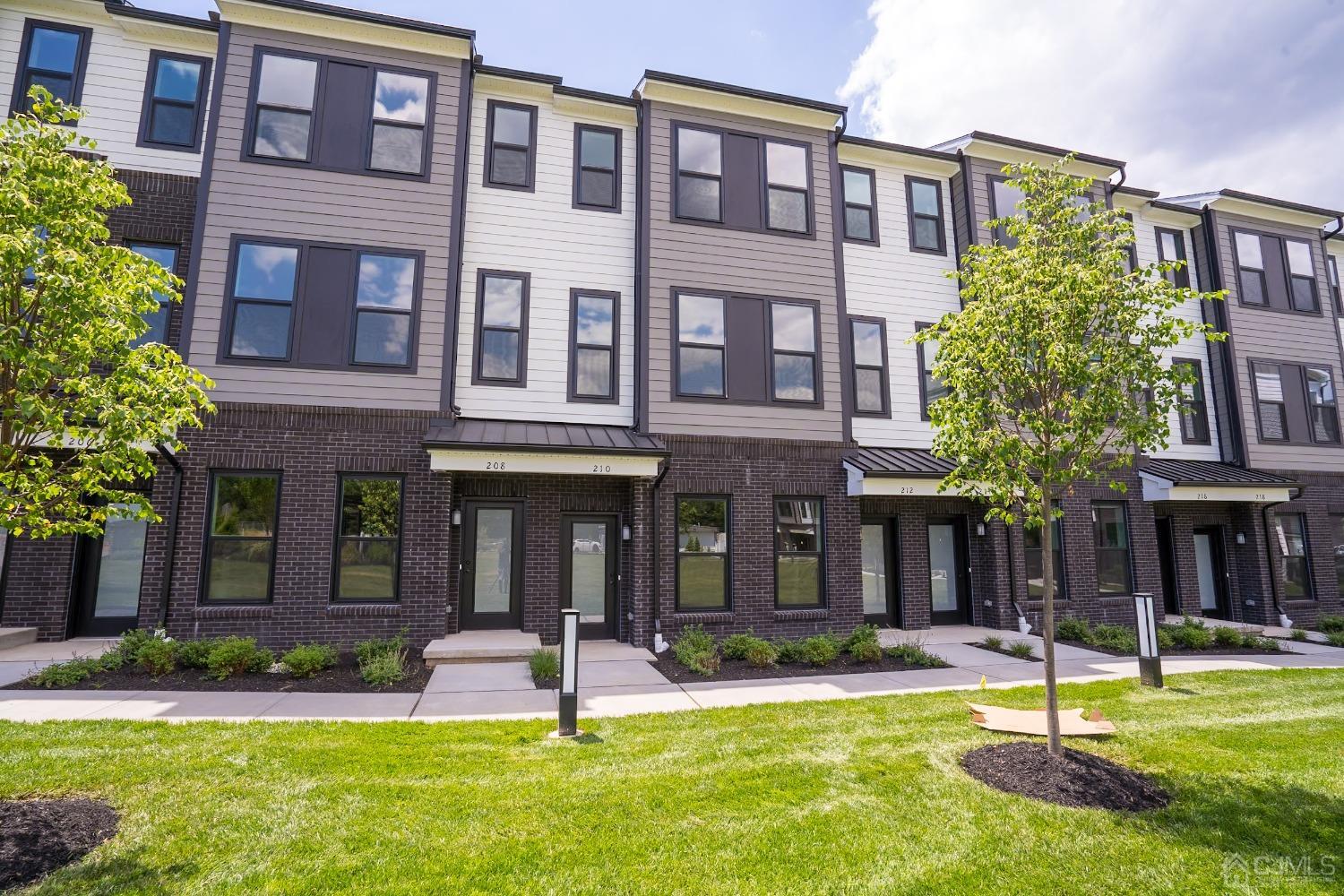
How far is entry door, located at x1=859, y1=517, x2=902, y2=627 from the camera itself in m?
12.7

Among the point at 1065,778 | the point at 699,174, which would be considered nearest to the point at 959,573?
the point at 1065,778

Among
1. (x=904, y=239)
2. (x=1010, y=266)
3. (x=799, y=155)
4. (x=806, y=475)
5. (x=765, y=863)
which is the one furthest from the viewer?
(x=904, y=239)

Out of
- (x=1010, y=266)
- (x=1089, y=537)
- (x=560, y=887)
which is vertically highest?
(x=1010, y=266)

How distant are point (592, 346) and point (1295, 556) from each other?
1645 centimetres

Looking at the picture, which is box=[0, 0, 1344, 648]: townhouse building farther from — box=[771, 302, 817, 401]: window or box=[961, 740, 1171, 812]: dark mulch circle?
box=[961, 740, 1171, 812]: dark mulch circle

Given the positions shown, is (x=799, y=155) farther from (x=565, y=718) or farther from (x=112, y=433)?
(x=112, y=433)

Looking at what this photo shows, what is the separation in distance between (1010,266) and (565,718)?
6.03 meters

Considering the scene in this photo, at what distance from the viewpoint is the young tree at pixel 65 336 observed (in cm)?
402

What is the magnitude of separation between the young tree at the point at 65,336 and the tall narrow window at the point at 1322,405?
71.7ft

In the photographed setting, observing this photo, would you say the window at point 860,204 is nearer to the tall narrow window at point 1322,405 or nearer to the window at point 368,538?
the window at point 368,538

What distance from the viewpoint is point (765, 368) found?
38.7 feet

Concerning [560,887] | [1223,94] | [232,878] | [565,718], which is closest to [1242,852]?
[560,887]

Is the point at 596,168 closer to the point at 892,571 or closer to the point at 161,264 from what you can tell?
the point at 161,264

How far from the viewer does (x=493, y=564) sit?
1097cm
